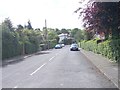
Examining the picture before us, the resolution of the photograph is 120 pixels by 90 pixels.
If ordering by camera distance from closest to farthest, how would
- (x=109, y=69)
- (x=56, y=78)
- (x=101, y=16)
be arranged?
(x=56, y=78), (x=109, y=69), (x=101, y=16)

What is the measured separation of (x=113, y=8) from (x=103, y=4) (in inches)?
35.6

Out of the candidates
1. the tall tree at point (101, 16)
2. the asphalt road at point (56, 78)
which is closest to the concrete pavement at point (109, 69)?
the asphalt road at point (56, 78)

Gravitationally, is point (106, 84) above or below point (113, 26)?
below

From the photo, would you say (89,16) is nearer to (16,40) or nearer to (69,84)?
(69,84)

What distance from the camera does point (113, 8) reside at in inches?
929

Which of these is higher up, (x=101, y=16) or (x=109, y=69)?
(x=101, y=16)

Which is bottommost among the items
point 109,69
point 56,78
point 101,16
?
point 56,78

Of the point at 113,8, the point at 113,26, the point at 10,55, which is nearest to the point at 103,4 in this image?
the point at 113,8

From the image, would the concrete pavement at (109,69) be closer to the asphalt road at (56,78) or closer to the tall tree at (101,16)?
the asphalt road at (56,78)

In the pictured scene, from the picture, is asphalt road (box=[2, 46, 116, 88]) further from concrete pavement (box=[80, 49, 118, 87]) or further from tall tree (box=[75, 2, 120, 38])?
tall tree (box=[75, 2, 120, 38])

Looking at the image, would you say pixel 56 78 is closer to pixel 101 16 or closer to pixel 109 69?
pixel 109 69

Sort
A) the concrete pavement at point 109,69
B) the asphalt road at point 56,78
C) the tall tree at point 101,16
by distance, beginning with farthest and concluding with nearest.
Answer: the tall tree at point 101,16 < the concrete pavement at point 109,69 < the asphalt road at point 56,78

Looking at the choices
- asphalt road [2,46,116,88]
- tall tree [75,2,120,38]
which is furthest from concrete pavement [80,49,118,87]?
tall tree [75,2,120,38]

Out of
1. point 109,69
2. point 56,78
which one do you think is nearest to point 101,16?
point 109,69
